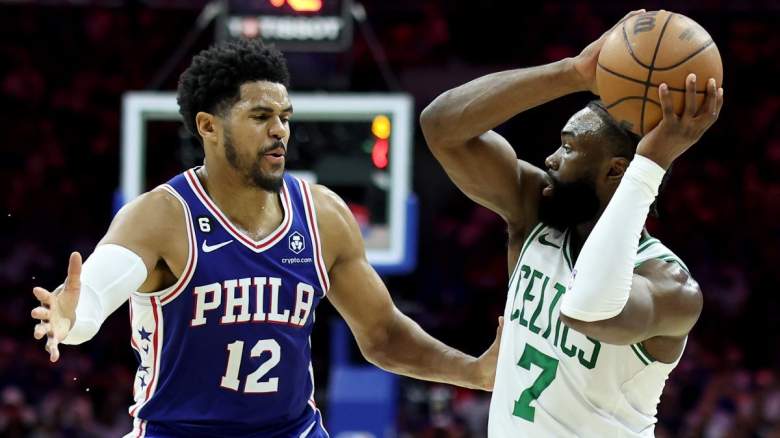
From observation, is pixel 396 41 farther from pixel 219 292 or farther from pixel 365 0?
pixel 219 292

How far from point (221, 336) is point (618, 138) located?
1347 millimetres

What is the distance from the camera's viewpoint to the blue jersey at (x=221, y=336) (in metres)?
3.65

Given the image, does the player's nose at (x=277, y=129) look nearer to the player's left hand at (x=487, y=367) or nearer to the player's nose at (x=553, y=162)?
the player's nose at (x=553, y=162)

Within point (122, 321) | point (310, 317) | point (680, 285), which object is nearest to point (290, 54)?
point (122, 321)

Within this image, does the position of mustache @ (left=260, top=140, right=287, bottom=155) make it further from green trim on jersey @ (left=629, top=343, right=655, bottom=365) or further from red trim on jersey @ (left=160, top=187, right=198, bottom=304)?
green trim on jersey @ (left=629, top=343, right=655, bottom=365)

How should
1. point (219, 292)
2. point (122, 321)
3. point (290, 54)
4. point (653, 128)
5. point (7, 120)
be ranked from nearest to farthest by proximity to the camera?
1. point (653, 128)
2. point (219, 292)
3. point (290, 54)
4. point (122, 321)
5. point (7, 120)

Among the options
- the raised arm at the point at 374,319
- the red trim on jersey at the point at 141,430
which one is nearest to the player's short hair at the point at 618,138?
the raised arm at the point at 374,319

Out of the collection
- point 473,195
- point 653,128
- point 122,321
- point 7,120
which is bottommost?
point 122,321

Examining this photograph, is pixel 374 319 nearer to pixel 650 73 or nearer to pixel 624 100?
pixel 624 100

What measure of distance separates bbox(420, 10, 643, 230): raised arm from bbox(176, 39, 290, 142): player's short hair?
0.57 metres

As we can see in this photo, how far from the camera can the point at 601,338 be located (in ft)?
10.4

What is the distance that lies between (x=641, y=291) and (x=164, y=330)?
1458mm

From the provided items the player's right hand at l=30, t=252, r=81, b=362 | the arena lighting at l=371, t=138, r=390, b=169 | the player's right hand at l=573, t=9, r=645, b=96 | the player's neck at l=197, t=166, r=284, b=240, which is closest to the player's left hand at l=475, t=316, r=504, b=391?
the player's neck at l=197, t=166, r=284, b=240

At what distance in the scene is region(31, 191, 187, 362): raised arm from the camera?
3.21 meters
